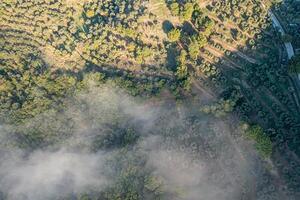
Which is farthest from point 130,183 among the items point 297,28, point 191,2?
point 297,28

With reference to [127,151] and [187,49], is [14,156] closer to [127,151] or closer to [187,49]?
[127,151]

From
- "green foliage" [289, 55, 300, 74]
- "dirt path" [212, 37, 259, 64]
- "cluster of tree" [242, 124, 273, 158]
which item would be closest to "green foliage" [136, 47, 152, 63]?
"dirt path" [212, 37, 259, 64]

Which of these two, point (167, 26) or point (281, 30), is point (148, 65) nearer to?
point (167, 26)

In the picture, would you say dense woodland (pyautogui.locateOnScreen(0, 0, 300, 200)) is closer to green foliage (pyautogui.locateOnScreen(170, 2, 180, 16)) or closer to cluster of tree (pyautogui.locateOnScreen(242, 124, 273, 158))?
green foliage (pyautogui.locateOnScreen(170, 2, 180, 16))

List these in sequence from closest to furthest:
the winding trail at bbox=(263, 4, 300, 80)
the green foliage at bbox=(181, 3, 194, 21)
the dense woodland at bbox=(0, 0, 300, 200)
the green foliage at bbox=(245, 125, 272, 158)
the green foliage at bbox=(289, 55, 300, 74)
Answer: the green foliage at bbox=(245, 125, 272, 158), the green foliage at bbox=(289, 55, 300, 74), the dense woodland at bbox=(0, 0, 300, 200), the winding trail at bbox=(263, 4, 300, 80), the green foliage at bbox=(181, 3, 194, 21)

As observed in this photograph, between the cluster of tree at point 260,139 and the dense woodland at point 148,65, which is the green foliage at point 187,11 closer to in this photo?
the dense woodland at point 148,65

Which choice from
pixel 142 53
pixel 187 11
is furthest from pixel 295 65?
pixel 142 53
